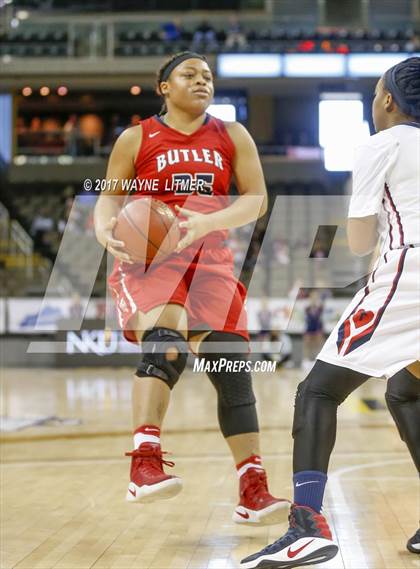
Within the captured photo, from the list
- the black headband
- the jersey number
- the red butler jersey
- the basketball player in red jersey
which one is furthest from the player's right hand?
the black headband

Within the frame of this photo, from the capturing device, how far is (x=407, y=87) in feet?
10.4

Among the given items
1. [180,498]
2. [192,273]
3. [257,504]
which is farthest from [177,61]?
[180,498]

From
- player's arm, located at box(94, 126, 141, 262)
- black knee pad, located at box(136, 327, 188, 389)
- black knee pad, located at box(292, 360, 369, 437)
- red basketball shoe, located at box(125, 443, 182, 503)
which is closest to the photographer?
black knee pad, located at box(292, 360, 369, 437)

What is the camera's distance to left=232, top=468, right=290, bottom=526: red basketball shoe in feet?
12.7

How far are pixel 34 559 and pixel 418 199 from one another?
186cm

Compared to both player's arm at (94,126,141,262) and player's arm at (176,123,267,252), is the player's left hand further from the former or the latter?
player's arm at (94,126,141,262)

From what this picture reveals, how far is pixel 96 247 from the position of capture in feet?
56.1

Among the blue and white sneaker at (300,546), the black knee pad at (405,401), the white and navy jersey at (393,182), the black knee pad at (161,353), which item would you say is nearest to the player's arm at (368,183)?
the white and navy jersey at (393,182)

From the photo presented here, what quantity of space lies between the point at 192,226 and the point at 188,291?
0.30 m

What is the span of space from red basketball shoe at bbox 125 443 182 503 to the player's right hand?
754 mm

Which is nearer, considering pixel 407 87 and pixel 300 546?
pixel 300 546

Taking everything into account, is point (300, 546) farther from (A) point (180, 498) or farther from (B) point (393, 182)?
(A) point (180, 498)

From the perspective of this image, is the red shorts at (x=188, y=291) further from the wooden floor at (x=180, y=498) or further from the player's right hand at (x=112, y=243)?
the wooden floor at (x=180, y=498)

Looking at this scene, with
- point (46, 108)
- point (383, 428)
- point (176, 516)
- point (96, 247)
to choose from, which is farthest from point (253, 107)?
point (176, 516)
